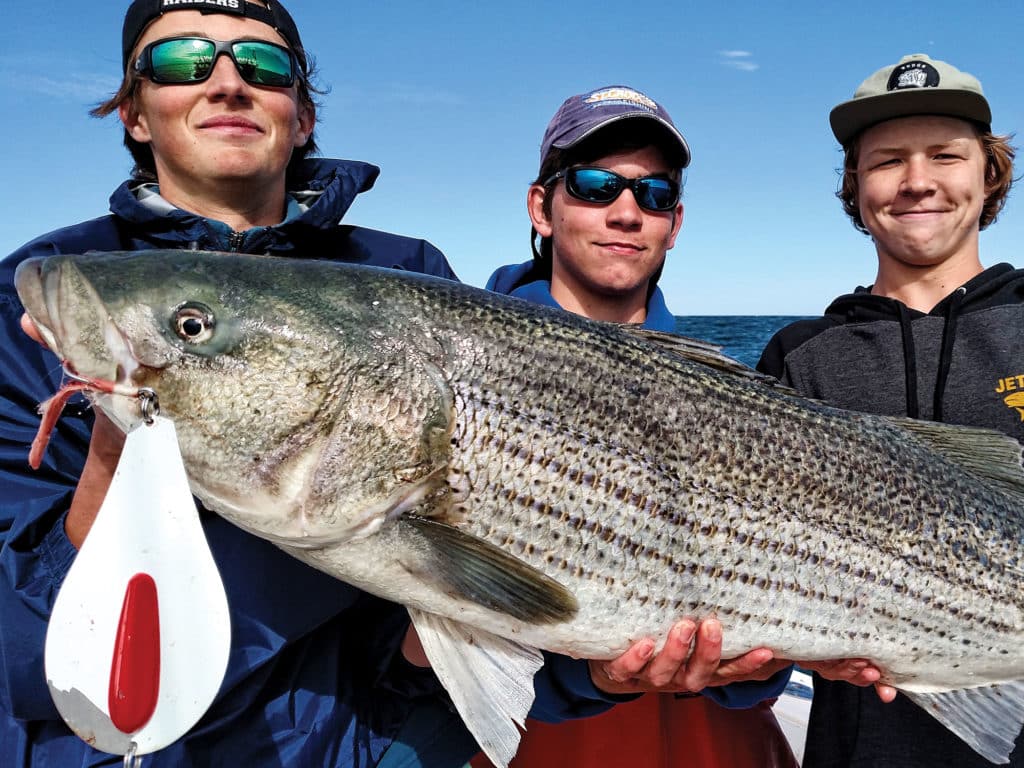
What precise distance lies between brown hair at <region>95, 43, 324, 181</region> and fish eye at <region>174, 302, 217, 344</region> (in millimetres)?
1541

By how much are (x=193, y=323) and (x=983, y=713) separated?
337cm

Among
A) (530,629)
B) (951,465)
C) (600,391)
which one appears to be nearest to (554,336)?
(600,391)

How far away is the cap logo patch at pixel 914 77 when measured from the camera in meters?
3.69

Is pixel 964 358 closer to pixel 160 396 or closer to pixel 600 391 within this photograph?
pixel 600 391

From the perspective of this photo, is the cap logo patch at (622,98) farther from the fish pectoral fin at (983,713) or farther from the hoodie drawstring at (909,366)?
the fish pectoral fin at (983,713)

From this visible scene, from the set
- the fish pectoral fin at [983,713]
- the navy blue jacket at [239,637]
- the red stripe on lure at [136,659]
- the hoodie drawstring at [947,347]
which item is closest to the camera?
the red stripe on lure at [136,659]

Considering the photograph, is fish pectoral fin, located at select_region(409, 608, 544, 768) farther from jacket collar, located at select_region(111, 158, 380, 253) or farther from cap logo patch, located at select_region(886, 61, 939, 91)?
cap logo patch, located at select_region(886, 61, 939, 91)

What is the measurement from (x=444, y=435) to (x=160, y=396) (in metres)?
0.85

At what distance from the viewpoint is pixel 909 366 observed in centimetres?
370

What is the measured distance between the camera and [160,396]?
221 centimetres

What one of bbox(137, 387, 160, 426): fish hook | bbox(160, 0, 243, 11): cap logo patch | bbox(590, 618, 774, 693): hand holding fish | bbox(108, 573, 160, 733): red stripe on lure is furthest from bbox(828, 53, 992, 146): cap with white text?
bbox(108, 573, 160, 733): red stripe on lure

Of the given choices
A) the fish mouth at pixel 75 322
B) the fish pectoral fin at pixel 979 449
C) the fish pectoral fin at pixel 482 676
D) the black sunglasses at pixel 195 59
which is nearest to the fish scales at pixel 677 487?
the fish pectoral fin at pixel 979 449

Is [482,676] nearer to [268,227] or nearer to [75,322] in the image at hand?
[75,322]

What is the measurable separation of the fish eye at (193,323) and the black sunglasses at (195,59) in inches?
54.4
